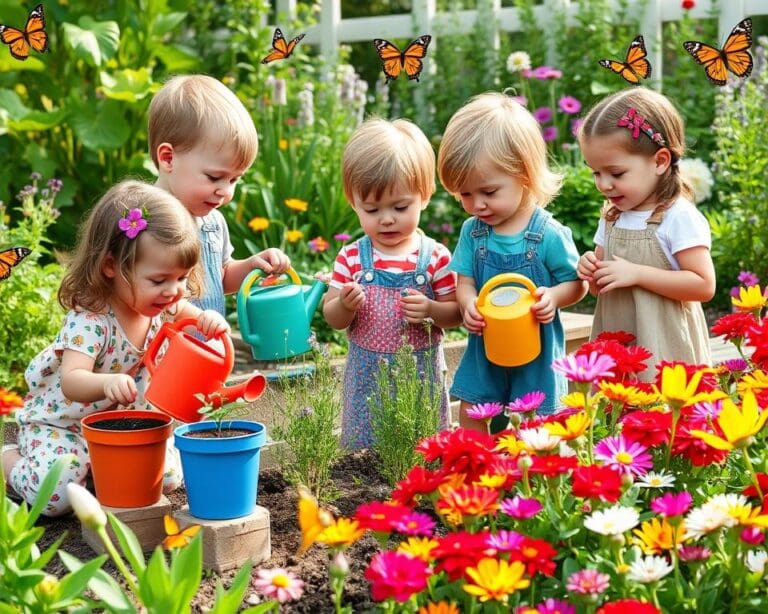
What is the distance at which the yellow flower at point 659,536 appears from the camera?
1680 millimetres

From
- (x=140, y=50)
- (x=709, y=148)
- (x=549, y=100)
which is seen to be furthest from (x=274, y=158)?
(x=709, y=148)

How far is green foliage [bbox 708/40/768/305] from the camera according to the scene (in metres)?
5.09

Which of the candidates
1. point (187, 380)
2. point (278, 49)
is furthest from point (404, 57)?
point (187, 380)

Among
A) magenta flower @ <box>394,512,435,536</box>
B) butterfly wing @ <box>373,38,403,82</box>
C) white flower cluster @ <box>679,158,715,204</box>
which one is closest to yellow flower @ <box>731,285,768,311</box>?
magenta flower @ <box>394,512,435,536</box>

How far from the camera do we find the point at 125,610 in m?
1.76

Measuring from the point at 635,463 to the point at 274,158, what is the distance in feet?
11.5

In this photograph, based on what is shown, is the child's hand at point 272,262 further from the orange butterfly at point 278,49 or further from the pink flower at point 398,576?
the pink flower at point 398,576

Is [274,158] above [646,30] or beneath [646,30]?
beneath

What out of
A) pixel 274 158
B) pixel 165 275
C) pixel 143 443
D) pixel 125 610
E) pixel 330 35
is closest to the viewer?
pixel 125 610

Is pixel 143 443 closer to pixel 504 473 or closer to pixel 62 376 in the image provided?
pixel 62 376

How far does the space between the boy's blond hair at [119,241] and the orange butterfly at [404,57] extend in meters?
1.12

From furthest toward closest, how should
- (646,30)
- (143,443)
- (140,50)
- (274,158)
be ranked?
(646,30) < (140,50) < (274,158) < (143,443)

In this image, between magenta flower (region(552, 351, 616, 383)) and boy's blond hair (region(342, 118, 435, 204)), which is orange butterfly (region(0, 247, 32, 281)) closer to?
boy's blond hair (region(342, 118, 435, 204))

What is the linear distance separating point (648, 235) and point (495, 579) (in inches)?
66.1
